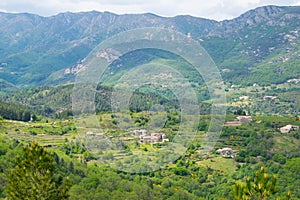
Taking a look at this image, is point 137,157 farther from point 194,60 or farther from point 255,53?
point 255,53

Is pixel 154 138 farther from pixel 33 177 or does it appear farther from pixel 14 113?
pixel 14 113

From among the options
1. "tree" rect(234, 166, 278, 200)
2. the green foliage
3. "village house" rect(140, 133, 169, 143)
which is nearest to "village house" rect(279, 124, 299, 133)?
"village house" rect(140, 133, 169, 143)

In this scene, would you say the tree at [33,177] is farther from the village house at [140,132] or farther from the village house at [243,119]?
the village house at [243,119]

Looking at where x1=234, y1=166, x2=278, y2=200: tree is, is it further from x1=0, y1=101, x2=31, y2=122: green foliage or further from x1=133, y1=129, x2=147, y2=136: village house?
x1=0, y1=101, x2=31, y2=122: green foliage

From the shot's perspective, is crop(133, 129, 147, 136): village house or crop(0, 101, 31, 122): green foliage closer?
crop(133, 129, 147, 136): village house

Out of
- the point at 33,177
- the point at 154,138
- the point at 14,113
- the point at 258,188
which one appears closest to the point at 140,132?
the point at 154,138

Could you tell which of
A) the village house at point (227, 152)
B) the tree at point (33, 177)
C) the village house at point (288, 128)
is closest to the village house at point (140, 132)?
the tree at point (33, 177)
